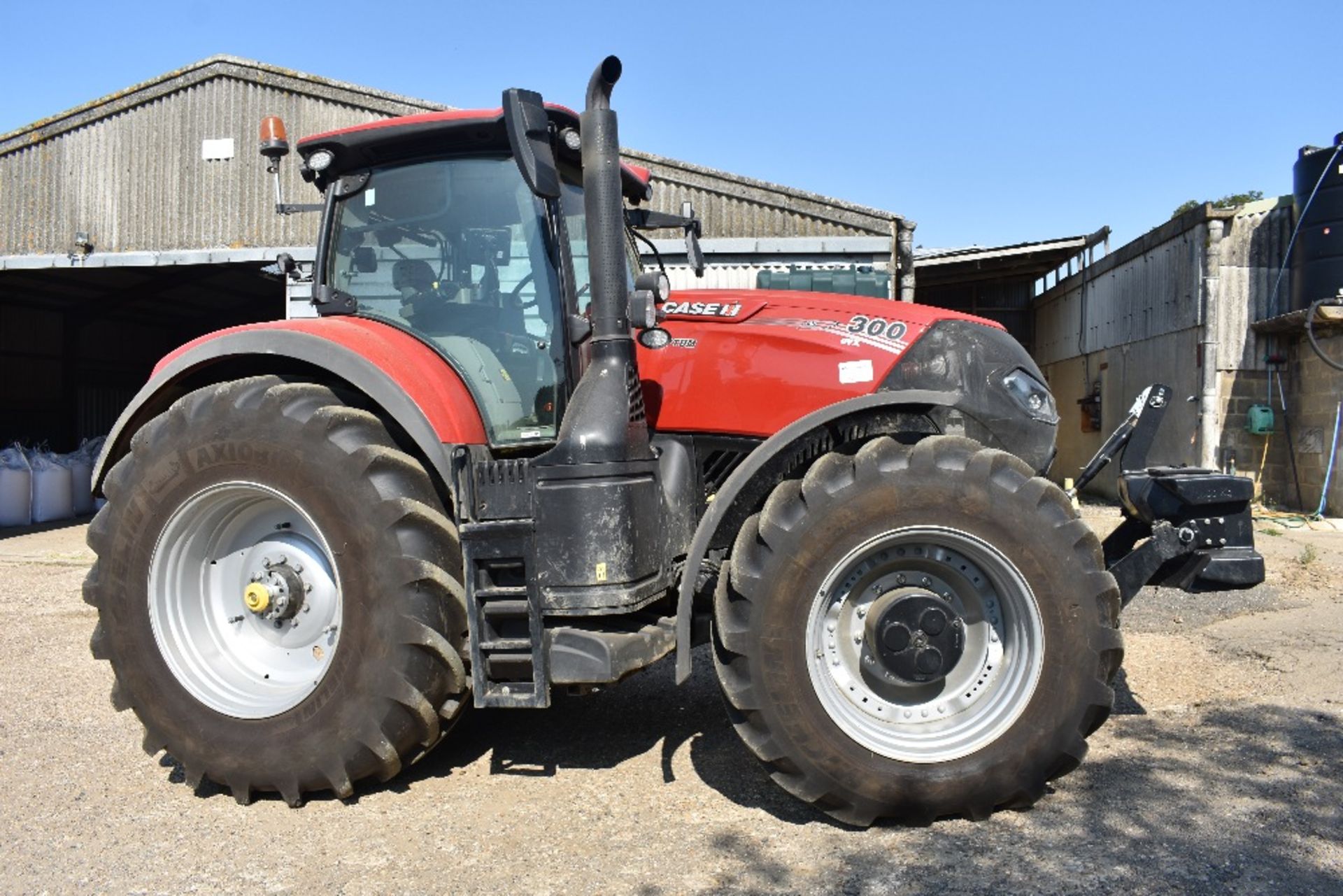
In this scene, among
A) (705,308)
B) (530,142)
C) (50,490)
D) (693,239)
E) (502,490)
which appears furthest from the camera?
(50,490)

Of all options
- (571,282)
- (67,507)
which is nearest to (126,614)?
(571,282)

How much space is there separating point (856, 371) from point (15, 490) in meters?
13.4

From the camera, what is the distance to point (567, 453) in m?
3.34

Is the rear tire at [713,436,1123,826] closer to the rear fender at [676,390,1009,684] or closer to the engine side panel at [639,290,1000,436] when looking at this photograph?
the rear fender at [676,390,1009,684]

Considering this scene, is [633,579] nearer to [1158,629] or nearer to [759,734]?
[759,734]

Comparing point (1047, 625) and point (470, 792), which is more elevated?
point (1047, 625)

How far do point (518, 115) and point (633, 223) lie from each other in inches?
51.8

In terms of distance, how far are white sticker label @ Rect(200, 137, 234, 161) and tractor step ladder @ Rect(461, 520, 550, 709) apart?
11083 millimetres

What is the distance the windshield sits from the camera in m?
3.64

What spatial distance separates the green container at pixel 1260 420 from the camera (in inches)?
476

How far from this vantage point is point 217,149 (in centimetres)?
1252

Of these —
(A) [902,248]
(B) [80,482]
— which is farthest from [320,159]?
(B) [80,482]

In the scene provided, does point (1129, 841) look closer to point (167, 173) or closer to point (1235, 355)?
point (1235, 355)

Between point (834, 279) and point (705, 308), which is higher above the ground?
point (834, 279)
